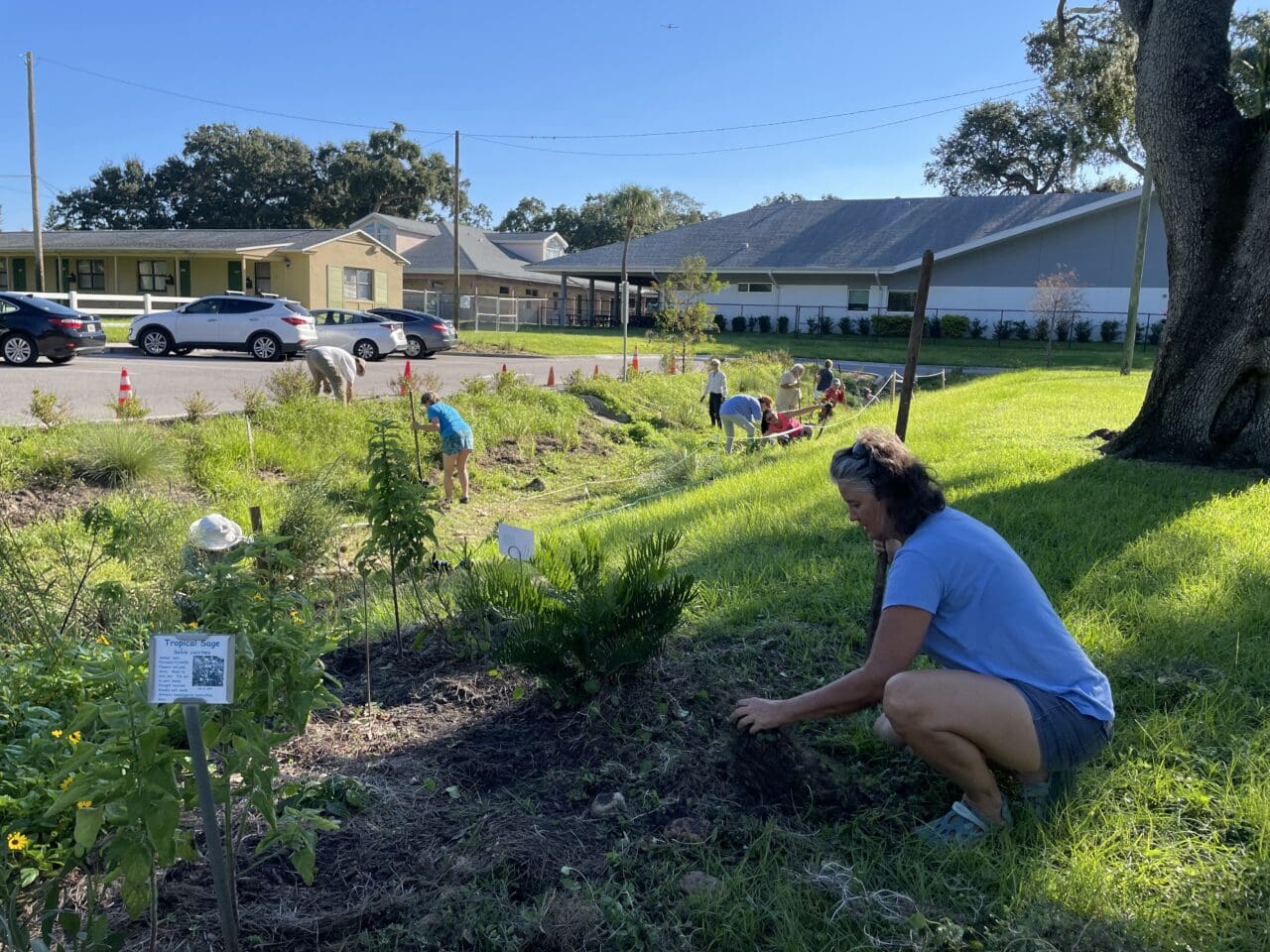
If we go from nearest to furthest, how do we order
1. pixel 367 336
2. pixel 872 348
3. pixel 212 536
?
pixel 212 536, pixel 367 336, pixel 872 348

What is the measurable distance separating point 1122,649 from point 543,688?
2490 mm

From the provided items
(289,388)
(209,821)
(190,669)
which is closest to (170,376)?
(289,388)

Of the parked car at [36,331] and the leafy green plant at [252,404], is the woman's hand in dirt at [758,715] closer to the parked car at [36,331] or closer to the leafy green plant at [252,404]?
the leafy green plant at [252,404]

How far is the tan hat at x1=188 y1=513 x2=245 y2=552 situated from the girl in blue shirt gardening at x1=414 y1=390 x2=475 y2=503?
15.1 feet

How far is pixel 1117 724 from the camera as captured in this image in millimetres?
3525

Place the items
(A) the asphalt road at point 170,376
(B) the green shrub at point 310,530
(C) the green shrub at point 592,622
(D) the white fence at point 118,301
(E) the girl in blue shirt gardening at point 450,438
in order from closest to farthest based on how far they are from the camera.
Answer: (C) the green shrub at point 592,622 < (B) the green shrub at point 310,530 < (E) the girl in blue shirt gardening at point 450,438 < (A) the asphalt road at point 170,376 < (D) the white fence at point 118,301

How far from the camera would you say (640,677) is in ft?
13.4

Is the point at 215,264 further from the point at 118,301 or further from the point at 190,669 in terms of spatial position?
the point at 190,669

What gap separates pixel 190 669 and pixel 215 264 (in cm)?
4149

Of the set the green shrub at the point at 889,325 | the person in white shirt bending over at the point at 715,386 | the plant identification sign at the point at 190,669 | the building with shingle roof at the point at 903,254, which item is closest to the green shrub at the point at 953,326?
the building with shingle roof at the point at 903,254

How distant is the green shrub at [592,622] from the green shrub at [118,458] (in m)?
6.63

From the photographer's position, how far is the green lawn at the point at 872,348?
30.5 m

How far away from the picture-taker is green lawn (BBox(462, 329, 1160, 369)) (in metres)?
30.5

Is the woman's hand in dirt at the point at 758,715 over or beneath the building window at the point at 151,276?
beneath
